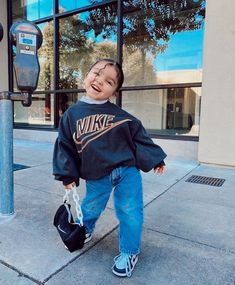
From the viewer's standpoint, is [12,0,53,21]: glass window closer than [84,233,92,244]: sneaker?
No

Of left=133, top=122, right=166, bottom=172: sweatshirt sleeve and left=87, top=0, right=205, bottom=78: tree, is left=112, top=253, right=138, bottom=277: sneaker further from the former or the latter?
left=87, top=0, right=205, bottom=78: tree

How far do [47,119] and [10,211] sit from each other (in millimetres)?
5186

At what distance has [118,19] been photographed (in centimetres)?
582

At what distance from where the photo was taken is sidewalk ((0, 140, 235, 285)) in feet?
5.57

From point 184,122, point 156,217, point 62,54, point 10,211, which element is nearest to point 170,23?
point 184,122

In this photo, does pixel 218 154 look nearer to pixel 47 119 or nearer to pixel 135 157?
pixel 135 157

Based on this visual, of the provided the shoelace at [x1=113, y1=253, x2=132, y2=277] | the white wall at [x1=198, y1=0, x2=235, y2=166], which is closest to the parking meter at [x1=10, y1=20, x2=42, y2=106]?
the shoelace at [x1=113, y1=253, x2=132, y2=277]

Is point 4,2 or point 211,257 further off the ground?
point 4,2

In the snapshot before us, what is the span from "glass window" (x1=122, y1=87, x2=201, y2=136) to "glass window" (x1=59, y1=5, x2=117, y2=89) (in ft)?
4.03

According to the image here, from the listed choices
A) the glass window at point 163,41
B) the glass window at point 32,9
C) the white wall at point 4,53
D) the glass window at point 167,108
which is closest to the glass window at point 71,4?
the glass window at point 32,9

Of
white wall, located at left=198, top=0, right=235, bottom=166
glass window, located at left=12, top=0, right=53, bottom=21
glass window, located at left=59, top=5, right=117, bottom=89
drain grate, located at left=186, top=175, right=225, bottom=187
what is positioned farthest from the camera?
glass window, located at left=12, top=0, right=53, bottom=21

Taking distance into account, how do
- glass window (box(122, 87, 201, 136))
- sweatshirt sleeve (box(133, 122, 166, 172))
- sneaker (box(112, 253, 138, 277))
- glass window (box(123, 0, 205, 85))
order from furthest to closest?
glass window (box(123, 0, 205, 85))
glass window (box(122, 87, 201, 136))
sweatshirt sleeve (box(133, 122, 166, 172))
sneaker (box(112, 253, 138, 277))

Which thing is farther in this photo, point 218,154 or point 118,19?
point 118,19

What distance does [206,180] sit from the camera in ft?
12.4
